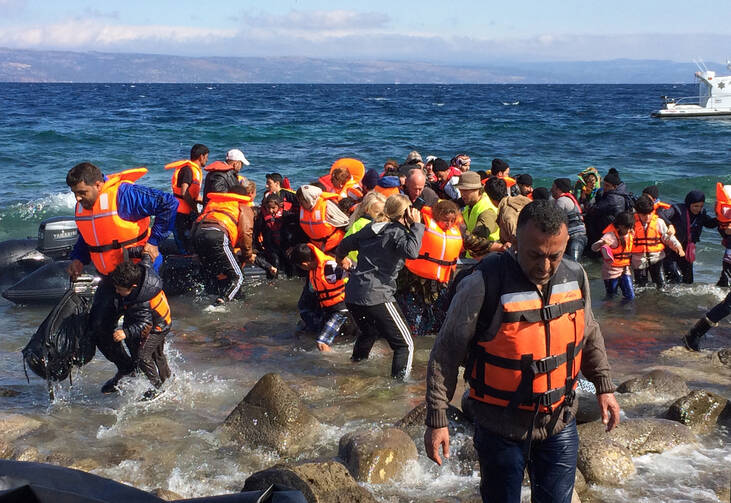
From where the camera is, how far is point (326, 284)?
288 inches

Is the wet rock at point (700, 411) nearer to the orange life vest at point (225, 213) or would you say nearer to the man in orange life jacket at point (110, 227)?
the man in orange life jacket at point (110, 227)

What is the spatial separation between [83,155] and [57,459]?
75.8 feet

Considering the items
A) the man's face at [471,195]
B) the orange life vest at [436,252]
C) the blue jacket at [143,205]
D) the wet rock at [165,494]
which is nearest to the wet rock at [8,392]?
the blue jacket at [143,205]

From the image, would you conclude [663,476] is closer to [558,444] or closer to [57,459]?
[558,444]

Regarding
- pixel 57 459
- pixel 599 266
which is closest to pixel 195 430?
pixel 57 459

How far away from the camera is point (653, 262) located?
924 cm

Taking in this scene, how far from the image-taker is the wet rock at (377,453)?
4633 millimetres

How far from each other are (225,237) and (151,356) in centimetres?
301

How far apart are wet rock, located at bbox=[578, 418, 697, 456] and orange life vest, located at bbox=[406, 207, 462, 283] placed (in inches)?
97.8

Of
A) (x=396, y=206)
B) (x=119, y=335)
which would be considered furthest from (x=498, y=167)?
(x=119, y=335)

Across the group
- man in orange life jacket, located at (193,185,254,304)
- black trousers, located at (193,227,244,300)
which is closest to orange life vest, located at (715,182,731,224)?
man in orange life jacket, located at (193,185,254,304)

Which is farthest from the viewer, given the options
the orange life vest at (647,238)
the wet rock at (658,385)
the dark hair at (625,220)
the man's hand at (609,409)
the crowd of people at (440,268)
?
the orange life vest at (647,238)

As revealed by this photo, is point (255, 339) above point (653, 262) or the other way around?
the other way around

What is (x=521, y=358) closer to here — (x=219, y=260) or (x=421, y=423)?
(x=421, y=423)
